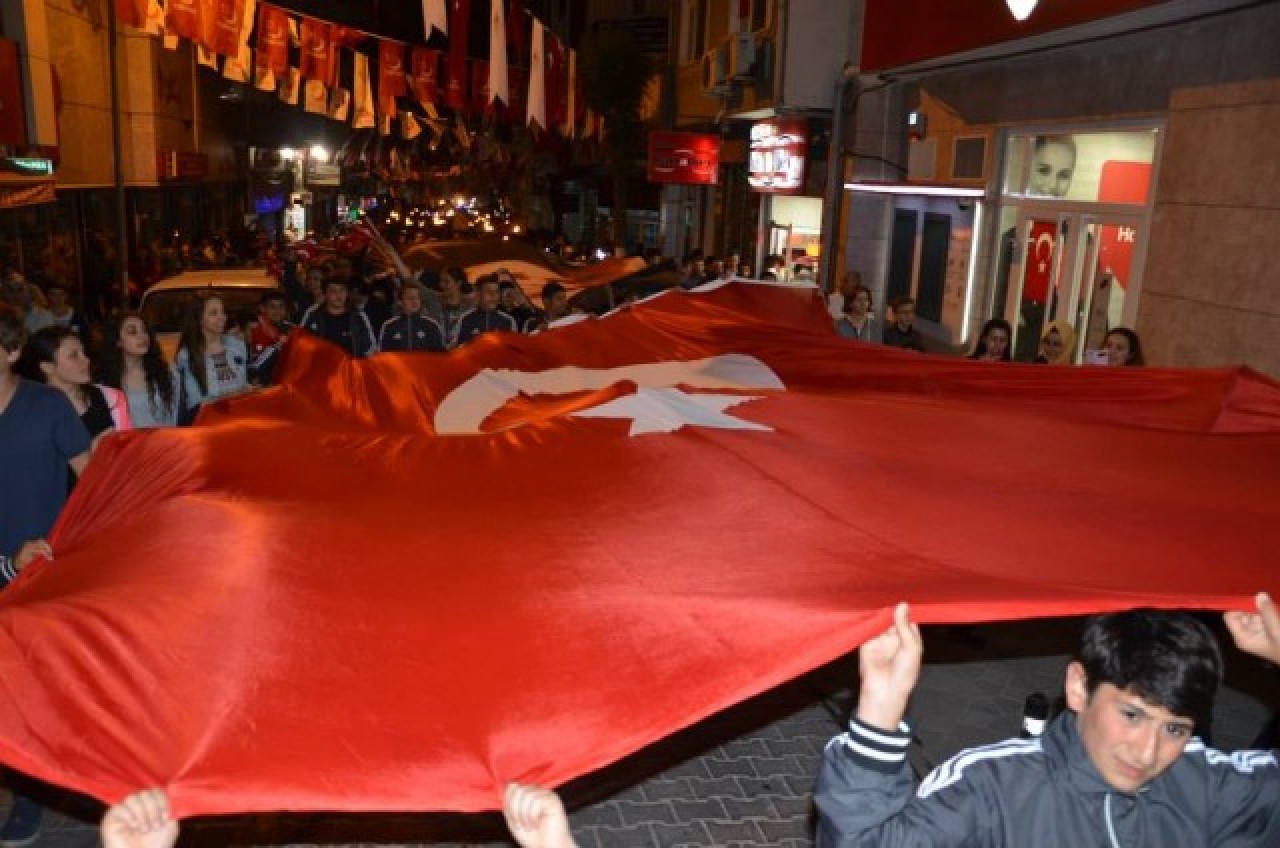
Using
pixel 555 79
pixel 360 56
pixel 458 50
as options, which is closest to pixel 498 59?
pixel 458 50

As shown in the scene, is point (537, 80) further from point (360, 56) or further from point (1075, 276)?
point (1075, 276)

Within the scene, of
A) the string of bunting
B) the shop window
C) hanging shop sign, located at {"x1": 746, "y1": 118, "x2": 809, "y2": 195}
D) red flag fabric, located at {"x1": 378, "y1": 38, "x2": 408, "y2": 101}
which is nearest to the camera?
the shop window

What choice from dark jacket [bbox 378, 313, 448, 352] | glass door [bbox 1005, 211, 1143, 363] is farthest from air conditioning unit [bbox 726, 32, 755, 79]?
dark jacket [bbox 378, 313, 448, 352]

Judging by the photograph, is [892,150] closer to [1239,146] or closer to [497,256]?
[497,256]

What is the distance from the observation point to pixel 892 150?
699 inches

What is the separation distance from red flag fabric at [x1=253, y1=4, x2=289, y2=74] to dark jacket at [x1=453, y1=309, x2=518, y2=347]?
33.5 ft

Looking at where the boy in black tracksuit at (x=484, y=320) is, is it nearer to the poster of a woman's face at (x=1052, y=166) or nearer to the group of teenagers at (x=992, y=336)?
the group of teenagers at (x=992, y=336)

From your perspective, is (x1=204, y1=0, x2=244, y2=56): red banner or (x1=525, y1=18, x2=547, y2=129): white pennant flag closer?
(x1=204, y1=0, x2=244, y2=56): red banner

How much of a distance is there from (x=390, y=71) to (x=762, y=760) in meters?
18.9

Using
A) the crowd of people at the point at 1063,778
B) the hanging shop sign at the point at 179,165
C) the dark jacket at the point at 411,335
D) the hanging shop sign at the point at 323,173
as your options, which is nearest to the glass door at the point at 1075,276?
the dark jacket at the point at 411,335

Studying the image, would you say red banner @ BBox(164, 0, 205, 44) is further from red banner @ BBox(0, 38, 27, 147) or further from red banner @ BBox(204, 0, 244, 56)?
red banner @ BBox(0, 38, 27, 147)

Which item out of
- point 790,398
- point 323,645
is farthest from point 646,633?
point 790,398

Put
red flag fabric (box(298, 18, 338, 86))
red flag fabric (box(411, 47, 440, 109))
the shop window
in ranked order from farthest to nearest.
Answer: red flag fabric (box(411, 47, 440, 109)) → red flag fabric (box(298, 18, 338, 86)) → the shop window

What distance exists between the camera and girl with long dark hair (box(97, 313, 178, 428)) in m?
6.80
